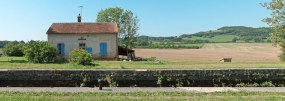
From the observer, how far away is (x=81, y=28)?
77.2 feet

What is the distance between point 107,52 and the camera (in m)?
23.1

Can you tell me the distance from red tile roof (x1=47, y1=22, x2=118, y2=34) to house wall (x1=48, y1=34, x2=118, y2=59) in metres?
0.41

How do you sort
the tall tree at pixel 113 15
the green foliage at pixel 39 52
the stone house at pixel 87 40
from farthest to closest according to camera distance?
the tall tree at pixel 113 15, the stone house at pixel 87 40, the green foliage at pixel 39 52

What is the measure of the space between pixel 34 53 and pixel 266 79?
16613mm

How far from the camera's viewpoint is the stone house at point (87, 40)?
74.4 ft

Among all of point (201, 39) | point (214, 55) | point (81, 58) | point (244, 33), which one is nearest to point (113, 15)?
point (81, 58)

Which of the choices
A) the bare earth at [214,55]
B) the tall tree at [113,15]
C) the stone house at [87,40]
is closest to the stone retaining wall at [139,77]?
the stone house at [87,40]

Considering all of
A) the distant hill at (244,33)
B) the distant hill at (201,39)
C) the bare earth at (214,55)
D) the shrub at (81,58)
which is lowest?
the bare earth at (214,55)

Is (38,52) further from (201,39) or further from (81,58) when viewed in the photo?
(201,39)

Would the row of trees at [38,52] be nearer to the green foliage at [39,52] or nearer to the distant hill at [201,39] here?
the green foliage at [39,52]

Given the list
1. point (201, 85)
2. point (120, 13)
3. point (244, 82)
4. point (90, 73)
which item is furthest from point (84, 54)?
point (120, 13)

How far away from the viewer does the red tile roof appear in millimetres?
22812

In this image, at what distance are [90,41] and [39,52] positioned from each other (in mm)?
5526

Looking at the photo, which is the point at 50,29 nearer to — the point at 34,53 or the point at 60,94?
the point at 34,53
